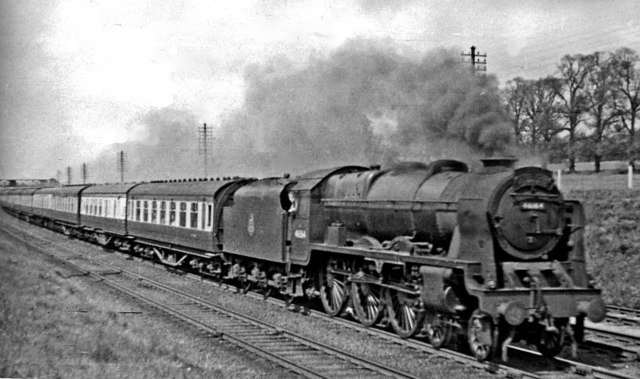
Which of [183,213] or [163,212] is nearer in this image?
[183,213]

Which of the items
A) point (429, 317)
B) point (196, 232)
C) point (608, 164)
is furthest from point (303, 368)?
point (196, 232)

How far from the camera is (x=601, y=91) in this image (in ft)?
33.7

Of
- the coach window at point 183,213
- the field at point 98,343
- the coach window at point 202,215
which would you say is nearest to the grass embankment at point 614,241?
the field at point 98,343

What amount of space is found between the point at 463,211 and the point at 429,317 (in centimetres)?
193

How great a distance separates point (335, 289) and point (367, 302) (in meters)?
1.11

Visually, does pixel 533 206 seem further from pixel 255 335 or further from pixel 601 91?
pixel 255 335

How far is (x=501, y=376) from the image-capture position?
332 inches

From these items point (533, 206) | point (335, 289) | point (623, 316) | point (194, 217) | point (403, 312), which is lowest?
point (623, 316)

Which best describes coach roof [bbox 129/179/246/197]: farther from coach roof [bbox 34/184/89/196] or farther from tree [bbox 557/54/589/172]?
coach roof [bbox 34/184/89/196]

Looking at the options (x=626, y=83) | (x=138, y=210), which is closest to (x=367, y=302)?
(x=626, y=83)

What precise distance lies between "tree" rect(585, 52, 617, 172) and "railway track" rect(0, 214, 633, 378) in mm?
3910

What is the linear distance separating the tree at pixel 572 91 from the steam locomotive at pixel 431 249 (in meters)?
1.93

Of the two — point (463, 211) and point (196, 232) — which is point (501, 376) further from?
point (196, 232)

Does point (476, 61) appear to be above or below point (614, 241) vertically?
above
